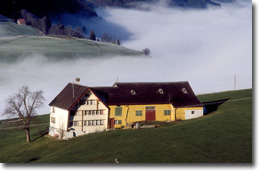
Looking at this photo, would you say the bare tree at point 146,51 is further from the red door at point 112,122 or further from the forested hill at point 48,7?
the red door at point 112,122

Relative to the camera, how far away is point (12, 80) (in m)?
65.8

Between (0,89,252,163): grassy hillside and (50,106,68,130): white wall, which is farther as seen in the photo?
(50,106,68,130): white wall

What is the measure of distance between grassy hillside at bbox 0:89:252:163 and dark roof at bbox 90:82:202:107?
11.8 ft

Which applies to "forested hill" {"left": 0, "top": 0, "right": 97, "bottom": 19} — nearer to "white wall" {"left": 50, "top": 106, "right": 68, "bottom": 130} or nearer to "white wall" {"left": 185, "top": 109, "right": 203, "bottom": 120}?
"white wall" {"left": 50, "top": 106, "right": 68, "bottom": 130}

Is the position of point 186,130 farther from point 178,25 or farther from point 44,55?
point 44,55

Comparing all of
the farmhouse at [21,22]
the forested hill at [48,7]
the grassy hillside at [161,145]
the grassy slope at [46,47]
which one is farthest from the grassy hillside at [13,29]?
the grassy hillside at [161,145]

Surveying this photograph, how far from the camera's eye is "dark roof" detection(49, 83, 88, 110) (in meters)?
44.6

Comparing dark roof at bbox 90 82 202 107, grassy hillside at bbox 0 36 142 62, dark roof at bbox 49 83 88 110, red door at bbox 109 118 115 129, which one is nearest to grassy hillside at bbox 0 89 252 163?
red door at bbox 109 118 115 129

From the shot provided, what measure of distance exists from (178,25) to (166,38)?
21.9 ft

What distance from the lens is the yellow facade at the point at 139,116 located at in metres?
47.3

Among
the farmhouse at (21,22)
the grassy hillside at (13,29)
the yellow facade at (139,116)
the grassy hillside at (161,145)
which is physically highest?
the farmhouse at (21,22)

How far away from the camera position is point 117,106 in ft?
155

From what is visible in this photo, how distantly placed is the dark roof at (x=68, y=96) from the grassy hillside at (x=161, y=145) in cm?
440

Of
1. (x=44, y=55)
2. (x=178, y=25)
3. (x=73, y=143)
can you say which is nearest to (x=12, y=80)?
(x=44, y=55)
